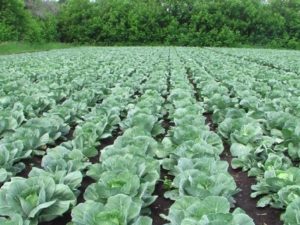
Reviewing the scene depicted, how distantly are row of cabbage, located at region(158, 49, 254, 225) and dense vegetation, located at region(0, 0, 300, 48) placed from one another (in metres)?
32.9

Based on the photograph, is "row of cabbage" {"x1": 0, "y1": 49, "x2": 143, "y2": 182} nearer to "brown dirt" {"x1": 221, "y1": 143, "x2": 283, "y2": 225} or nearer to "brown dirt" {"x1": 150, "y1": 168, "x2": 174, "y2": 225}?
"brown dirt" {"x1": 150, "y1": 168, "x2": 174, "y2": 225}

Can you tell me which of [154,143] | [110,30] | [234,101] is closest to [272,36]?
[110,30]

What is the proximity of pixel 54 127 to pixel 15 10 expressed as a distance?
30.1m

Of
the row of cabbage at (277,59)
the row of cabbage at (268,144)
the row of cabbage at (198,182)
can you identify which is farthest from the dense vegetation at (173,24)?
the row of cabbage at (198,182)

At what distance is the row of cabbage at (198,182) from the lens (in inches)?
84.1

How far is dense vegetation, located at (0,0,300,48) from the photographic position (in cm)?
3656

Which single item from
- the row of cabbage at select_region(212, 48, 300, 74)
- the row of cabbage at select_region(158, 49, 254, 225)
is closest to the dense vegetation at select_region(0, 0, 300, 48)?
the row of cabbage at select_region(212, 48, 300, 74)

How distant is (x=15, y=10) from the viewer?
3189 centimetres

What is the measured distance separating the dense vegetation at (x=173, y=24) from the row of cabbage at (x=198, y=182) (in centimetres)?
3290

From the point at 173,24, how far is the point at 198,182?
35194 mm

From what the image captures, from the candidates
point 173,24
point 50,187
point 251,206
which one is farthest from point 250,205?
point 173,24

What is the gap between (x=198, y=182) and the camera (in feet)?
8.63

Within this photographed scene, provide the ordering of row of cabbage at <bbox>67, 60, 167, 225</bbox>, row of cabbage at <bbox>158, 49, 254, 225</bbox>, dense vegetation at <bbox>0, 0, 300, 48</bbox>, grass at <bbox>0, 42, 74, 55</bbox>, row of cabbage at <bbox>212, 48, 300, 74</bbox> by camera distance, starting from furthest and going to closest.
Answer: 1. dense vegetation at <bbox>0, 0, 300, 48</bbox>
2. grass at <bbox>0, 42, 74, 55</bbox>
3. row of cabbage at <bbox>212, 48, 300, 74</bbox>
4. row of cabbage at <bbox>67, 60, 167, 225</bbox>
5. row of cabbage at <bbox>158, 49, 254, 225</bbox>

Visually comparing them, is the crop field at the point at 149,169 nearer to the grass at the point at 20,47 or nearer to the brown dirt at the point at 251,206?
the brown dirt at the point at 251,206
